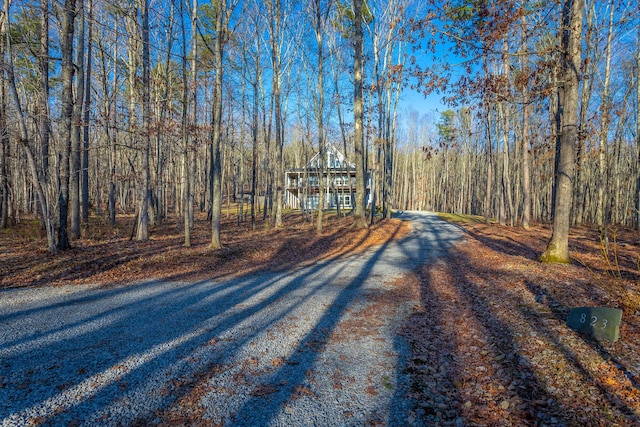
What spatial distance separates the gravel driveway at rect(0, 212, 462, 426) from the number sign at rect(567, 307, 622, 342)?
7.65 ft

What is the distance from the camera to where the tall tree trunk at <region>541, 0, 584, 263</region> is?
8023 millimetres

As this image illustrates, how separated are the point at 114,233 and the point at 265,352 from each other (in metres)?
13.7

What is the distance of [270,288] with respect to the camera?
7.54m

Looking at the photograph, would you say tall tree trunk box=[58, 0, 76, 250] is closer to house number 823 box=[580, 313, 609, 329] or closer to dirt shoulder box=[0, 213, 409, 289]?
dirt shoulder box=[0, 213, 409, 289]

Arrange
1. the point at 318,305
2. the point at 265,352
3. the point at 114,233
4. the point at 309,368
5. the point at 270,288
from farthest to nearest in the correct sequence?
1. the point at 114,233
2. the point at 270,288
3. the point at 318,305
4. the point at 265,352
5. the point at 309,368

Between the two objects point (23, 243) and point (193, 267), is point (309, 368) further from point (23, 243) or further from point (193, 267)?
point (23, 243)

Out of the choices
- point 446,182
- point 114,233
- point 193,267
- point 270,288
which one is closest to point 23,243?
point 114,233

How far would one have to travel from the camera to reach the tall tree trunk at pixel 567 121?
8.02m

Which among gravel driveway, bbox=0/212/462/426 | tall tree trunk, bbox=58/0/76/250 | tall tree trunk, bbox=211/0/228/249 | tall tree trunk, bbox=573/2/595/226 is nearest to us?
gravel driveway, bbox=0/212/462/426

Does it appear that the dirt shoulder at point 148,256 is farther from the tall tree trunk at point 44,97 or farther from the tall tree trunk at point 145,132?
the tall tree trunk at point 44,97

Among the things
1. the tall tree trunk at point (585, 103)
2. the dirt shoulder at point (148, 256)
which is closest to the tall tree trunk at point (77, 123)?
the dirt shoulder at point (148, 256)

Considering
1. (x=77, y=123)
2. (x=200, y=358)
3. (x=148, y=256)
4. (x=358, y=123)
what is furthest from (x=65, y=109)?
(x=358, y=123)

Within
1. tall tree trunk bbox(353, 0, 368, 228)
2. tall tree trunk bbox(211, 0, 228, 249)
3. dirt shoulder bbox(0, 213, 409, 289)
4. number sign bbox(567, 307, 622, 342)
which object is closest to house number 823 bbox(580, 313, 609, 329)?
number sign bbox(567, 307, 622, 342)

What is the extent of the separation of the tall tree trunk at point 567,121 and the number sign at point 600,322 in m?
4.45
